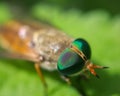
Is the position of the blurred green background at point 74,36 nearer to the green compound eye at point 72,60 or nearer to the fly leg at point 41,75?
the fly leg at point 41,75

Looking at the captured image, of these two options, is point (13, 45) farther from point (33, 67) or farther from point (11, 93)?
point (11, 93)

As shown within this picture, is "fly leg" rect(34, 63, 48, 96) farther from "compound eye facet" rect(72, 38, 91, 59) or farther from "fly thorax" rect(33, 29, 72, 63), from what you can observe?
"compound eye facet" rect(72, 38, 91, 59)

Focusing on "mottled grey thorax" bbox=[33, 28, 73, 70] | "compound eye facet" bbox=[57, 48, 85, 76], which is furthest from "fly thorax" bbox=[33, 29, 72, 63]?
"compound eye facet" bbox=[57, 48, 85, 76]

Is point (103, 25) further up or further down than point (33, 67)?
further up

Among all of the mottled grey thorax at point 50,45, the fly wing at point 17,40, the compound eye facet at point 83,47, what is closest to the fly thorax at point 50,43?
→ the mottled grey thorax at point 50,45

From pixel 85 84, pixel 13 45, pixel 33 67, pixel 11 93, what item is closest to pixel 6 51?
pixel 13 45
